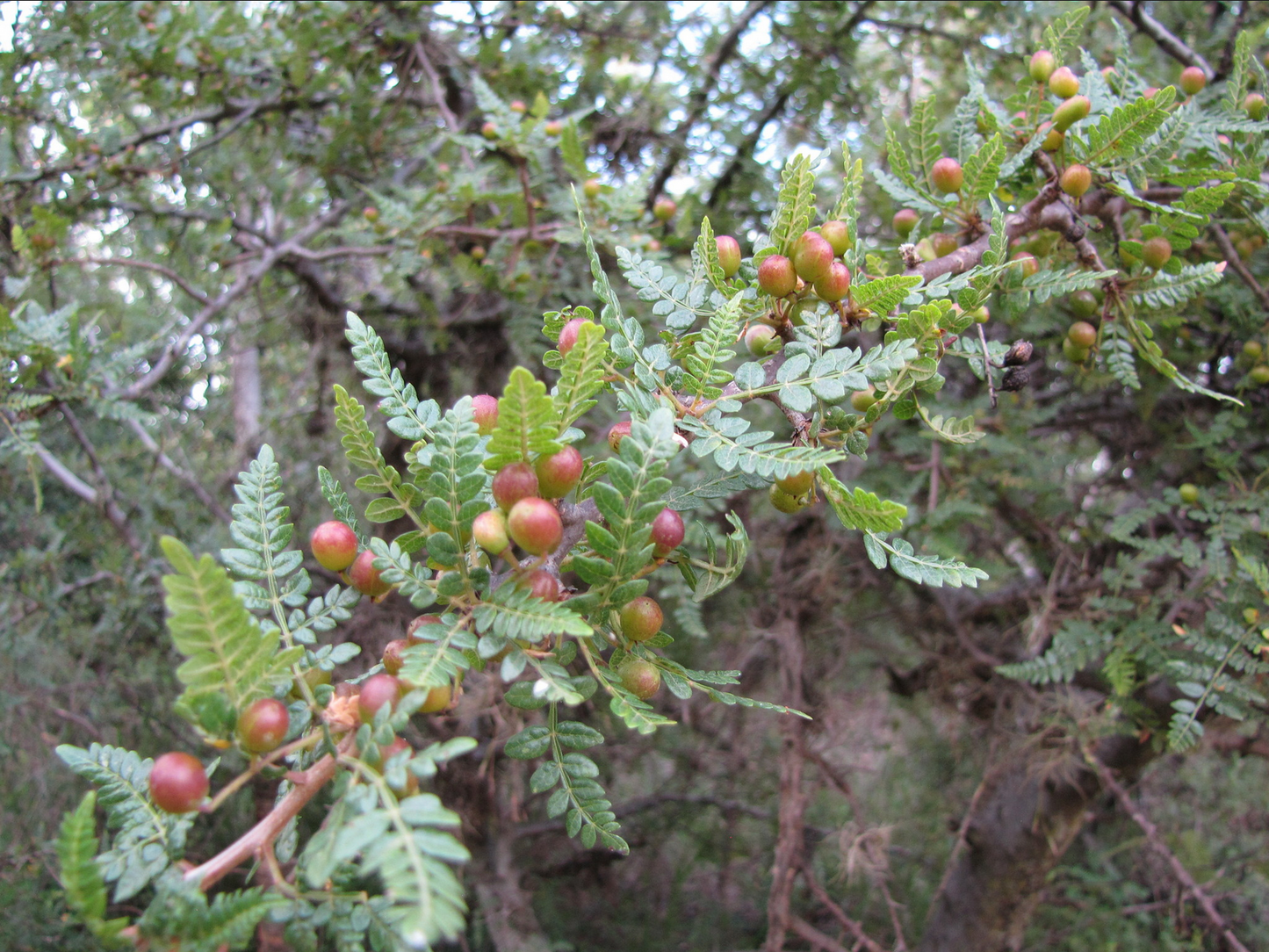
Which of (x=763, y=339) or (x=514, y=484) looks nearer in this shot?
(x=514, y=484)

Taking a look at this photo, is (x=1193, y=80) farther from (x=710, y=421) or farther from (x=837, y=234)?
(x=710, y=421)

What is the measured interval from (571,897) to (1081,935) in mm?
2157

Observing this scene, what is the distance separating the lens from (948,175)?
108 cm

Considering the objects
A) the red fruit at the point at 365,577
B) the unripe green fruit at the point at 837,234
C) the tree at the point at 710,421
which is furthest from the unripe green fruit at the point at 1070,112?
the red fruit at the point at 365,577

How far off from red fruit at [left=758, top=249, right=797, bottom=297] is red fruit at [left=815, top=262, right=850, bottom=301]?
3cm

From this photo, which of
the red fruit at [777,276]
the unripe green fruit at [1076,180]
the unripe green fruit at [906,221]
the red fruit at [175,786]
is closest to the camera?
the red fruit at [175,786]

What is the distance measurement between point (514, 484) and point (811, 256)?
0.41 meters

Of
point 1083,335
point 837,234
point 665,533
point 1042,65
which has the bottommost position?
point 1083,335

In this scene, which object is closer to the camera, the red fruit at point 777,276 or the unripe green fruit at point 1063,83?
the red fruit at point 777,276

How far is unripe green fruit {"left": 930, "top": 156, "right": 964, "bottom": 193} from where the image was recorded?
3.51 ft

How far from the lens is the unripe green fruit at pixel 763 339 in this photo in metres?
0.89

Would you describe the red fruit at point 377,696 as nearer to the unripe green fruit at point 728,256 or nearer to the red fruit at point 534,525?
the red fruit at point 534,525

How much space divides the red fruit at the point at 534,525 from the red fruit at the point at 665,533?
0.40 feet

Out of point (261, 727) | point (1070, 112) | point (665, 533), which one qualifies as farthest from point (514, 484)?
point (1070, 112)
